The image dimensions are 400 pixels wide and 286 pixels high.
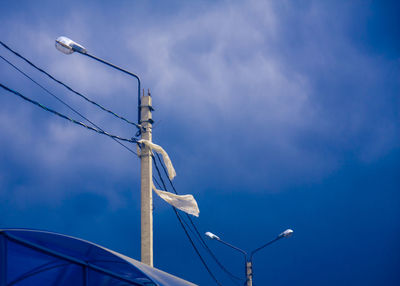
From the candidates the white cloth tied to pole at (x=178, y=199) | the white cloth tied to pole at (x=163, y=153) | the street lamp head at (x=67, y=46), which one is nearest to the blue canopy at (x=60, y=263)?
the white cloth tied to pole at (x=178, y=199)

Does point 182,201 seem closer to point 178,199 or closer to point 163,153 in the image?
point 178,199

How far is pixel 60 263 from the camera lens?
28.0ft

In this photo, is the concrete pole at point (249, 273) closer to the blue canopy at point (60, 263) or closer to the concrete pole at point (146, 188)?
the concrete pole at point (146, 188)

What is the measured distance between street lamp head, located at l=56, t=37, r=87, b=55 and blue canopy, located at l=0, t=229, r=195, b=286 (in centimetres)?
423

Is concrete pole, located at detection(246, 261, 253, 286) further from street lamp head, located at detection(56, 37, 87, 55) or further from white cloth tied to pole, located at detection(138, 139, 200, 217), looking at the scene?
street lamp head, located at detection(56, 37, 87, 55)

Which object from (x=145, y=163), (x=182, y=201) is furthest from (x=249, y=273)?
(x=145, y=163)

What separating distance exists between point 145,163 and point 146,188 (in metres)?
0.68

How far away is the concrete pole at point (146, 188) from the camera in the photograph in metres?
9.86

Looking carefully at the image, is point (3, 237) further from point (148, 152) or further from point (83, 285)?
point (148, 152)

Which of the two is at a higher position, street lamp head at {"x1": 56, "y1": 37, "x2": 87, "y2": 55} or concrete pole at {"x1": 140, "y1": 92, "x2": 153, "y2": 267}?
street lamp head at {"x1": 56, "y1": 37, "x2": 87, "y2": 55}

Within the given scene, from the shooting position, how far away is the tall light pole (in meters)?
9.37

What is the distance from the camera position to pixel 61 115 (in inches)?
367

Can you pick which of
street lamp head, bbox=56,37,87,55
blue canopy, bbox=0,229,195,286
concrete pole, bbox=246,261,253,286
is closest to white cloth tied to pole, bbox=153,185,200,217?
blue canopy, bbox=0,229,195,286

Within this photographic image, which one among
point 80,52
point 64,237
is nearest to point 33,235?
point 64,237
